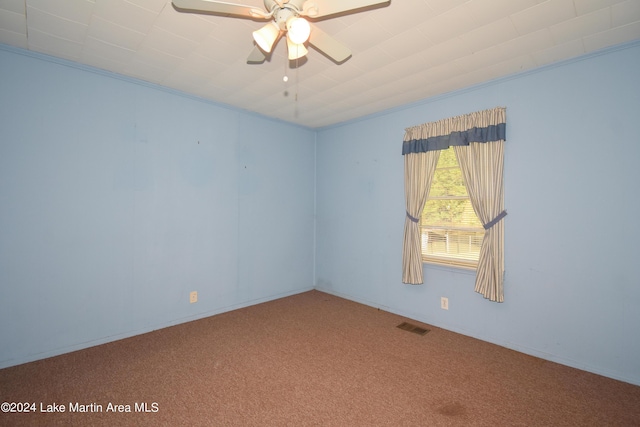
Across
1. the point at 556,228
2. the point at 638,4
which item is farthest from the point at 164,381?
the point at 638,4

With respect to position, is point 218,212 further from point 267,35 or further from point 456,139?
point 456,139

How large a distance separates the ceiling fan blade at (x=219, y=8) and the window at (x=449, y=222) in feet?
8.98

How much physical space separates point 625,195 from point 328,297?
12.1 ft

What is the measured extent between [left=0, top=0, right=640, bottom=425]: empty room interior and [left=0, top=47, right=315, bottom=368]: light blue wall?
0.02m

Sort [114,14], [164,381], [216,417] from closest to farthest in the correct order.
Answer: [216,417]
[114,14]
[164,381]

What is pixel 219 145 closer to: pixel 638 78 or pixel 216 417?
pixel 216 417

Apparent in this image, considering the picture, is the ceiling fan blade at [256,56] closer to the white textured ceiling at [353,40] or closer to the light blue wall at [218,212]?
the white textured ceiling at [353,40]

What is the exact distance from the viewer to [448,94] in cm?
340

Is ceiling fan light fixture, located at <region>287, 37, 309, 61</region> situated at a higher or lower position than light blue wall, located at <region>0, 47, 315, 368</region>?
higher

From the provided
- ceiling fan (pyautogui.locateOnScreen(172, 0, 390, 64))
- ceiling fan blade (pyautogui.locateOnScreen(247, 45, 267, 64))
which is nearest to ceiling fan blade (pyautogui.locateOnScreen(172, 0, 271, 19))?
ceiling fan (pyautogui.locateOnScreen(172, 0, 390, 64))

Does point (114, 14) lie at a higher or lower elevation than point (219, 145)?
higher

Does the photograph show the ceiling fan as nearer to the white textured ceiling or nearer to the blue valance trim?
the white textured ceiling

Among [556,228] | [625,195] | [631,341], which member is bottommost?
[631,341]

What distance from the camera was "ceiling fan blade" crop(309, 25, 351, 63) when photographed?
1.78 metres
